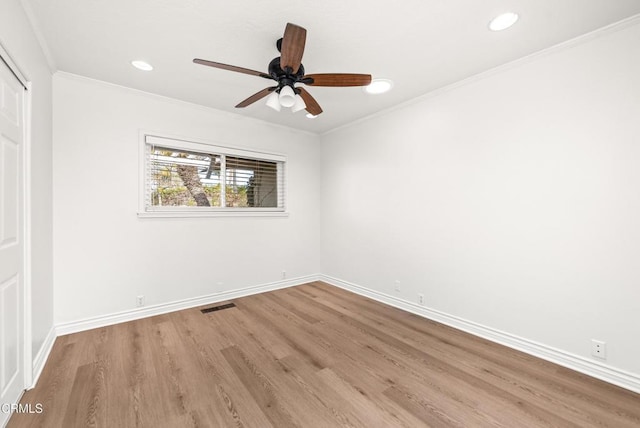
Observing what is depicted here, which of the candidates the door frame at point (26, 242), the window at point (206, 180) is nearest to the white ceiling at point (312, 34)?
the door frame at point (26, 242)

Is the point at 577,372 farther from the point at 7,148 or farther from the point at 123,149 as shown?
the point at 123,149

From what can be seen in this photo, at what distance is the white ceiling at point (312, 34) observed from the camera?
1.83m

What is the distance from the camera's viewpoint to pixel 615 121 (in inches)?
77.9

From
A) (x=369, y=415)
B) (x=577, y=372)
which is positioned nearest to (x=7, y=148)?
(x=369, y=415)

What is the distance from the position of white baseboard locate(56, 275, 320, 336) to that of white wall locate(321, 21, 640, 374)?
5.77ft

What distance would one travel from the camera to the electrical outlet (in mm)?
2027

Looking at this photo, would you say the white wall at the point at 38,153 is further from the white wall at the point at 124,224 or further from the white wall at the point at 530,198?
the white wall at the point at 530,198

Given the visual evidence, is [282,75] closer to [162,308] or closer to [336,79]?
[336,79]

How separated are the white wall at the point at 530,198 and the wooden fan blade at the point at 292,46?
1955 millimetres

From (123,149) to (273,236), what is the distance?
7.32 ft

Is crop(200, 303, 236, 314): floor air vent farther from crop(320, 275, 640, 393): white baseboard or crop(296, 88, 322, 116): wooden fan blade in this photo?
crop(296, 88, 322, 116): wooden fan blade

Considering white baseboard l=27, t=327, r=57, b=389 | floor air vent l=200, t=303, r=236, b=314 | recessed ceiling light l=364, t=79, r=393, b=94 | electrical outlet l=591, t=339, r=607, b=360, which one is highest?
recessed ceiling light l=364, t=79, r=393, b=94

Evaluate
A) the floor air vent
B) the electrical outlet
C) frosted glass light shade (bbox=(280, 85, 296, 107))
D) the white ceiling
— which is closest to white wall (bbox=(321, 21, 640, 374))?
the electrical outlet

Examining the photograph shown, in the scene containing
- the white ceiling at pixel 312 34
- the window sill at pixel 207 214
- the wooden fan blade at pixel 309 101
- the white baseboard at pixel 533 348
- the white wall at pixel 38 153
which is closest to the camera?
the white wall at pixel 38 153
